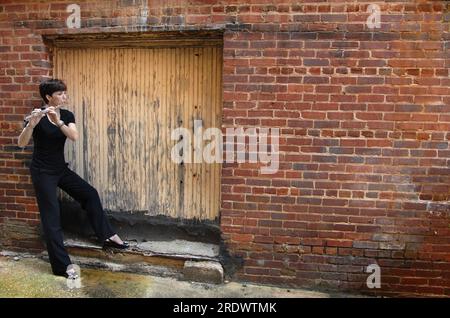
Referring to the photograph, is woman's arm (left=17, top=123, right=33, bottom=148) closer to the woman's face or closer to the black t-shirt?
the black t-shirt

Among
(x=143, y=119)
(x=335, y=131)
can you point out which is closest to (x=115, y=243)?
(x=143, y=119)

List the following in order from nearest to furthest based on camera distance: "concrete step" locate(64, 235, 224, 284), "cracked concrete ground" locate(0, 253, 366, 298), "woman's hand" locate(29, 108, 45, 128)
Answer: "woman's hand" locate(29, 108, 45, 128) < "cracked concrete ground" locate(0, 253, 366, 298) < "concrete step" locate(64, 235, 224, 284)

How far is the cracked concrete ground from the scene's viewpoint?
405cm

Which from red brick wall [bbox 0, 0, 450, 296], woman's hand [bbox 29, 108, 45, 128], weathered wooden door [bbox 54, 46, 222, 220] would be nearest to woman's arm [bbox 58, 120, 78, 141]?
woman's hand [bbox 29, 108, 45, 128]

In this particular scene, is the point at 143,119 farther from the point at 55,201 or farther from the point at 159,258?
the point at 159,258

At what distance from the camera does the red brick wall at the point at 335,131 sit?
394 centimetres

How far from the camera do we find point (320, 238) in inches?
165

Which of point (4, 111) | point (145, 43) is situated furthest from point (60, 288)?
point (145, 43)

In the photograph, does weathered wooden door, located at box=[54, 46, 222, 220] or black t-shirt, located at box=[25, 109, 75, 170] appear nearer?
black t-shirt, located at box=[25, 109, 75, 170]

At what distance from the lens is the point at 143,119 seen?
15.2 feet

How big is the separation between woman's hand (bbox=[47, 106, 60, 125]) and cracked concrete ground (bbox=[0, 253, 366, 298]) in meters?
1.57

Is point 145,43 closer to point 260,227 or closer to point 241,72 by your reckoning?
point 241,72

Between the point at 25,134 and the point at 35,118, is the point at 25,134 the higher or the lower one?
the lower one

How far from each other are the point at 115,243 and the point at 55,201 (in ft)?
2.52
